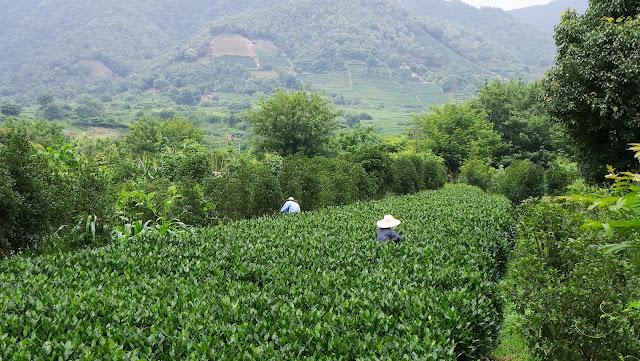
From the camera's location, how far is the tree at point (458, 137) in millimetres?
38094

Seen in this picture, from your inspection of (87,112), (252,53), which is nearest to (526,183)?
(87,112)

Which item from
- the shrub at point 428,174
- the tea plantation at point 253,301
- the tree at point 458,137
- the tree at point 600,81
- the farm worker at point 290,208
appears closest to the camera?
the tea plantation at point 253,301

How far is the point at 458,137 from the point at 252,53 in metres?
139

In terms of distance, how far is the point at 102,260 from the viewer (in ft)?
24.0

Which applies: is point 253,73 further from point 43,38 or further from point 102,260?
point 102,260

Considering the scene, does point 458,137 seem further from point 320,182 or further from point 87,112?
point 87,112

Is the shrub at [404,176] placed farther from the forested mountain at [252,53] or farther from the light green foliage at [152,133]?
the forested mountain at [252,53]

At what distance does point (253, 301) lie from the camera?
17.7ft

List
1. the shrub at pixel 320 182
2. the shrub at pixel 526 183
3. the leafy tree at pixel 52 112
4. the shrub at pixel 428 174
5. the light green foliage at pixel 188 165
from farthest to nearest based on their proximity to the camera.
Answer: the leafy tree at pixel 52 112, the shrub at pixel 428 174, the shrub at pixel 526 183, the light green foliage at pixel 188 165, the shrub at pixel 320 182

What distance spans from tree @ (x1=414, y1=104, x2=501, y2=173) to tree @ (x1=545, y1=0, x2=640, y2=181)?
21955 millimetres

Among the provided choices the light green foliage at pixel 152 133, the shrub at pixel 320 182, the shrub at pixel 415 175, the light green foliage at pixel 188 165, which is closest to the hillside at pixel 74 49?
the light green foliage at pixel 152 133

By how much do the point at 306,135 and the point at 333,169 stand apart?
13888mm

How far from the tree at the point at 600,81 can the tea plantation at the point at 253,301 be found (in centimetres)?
684

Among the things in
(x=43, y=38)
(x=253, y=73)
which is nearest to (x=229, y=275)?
(x=253, y=73)
